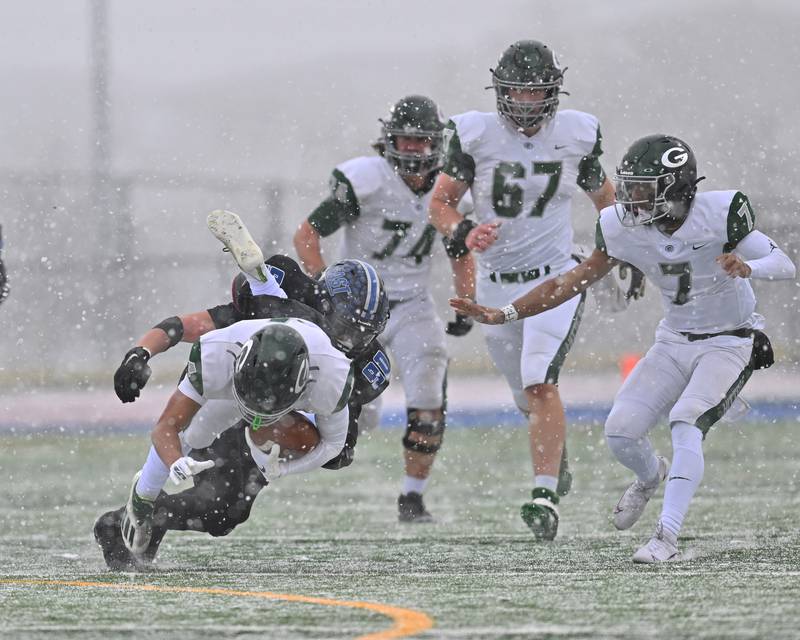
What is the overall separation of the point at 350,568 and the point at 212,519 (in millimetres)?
476

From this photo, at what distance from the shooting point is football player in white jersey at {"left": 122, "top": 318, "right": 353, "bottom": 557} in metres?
4.35

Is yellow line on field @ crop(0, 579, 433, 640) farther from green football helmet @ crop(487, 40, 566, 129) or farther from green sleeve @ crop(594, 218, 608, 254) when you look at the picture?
green football helmet @ crop(487, 40, 566, 129)

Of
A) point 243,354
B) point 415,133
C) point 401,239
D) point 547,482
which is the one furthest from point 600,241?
point 401,239

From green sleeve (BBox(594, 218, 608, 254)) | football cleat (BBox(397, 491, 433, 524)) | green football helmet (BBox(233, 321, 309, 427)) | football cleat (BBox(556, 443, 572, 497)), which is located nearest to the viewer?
green football helmet (BBox(233, 321, 309, 427))

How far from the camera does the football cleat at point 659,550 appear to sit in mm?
4730

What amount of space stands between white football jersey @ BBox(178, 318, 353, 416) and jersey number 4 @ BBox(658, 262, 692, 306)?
1201mm

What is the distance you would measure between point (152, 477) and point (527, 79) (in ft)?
7.72

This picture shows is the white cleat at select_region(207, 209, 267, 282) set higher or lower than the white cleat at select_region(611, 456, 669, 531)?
higher

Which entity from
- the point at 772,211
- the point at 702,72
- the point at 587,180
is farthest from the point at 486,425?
the point at 702,72

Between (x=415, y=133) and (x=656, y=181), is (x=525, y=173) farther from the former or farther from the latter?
(x=656, y=181)

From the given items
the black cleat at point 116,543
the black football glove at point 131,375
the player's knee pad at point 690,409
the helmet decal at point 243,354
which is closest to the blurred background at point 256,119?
the player's knee pad at point 690,409

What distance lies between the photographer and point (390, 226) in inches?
275

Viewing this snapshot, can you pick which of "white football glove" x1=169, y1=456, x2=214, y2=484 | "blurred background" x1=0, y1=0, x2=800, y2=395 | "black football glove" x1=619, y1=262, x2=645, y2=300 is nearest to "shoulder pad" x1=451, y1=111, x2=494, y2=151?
"black football glove" x1=619, y1=262, x2=645, y2=300

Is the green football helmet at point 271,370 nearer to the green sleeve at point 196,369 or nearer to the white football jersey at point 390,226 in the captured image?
the green sleeve at point 196,369
